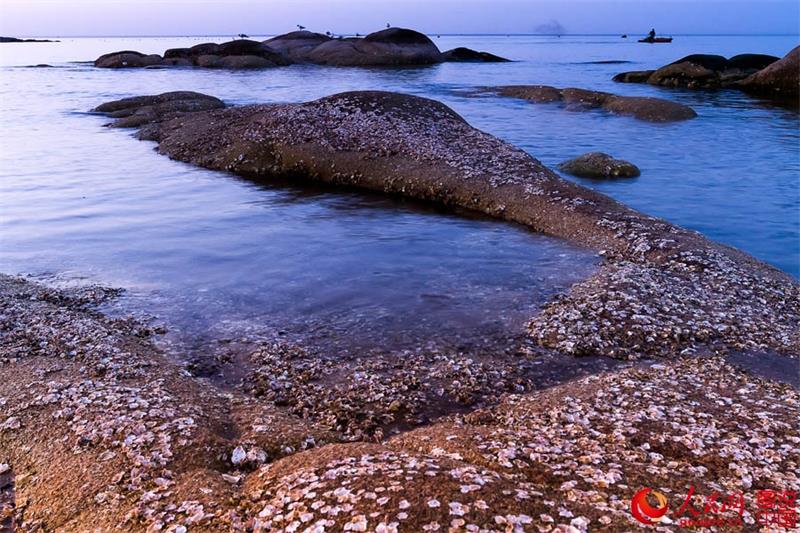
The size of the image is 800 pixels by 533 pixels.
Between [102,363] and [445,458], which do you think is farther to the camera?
[102,363]

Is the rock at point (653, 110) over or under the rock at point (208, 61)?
under

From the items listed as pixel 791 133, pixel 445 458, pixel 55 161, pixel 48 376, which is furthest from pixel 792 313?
pixel 791 133

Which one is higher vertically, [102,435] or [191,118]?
[191,118]

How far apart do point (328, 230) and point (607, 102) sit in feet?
107

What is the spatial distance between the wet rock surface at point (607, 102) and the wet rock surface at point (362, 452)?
3330 centimetres

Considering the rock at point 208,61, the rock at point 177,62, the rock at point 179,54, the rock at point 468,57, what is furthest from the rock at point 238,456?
the rock at point 468,57

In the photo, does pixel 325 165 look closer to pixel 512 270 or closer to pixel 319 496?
pixel 512 270

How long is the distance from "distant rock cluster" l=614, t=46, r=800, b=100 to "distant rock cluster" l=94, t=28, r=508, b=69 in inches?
1425

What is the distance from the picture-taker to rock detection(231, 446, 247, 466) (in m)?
6.88

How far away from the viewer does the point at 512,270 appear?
1405 centimetres

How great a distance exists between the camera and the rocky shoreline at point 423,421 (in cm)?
566

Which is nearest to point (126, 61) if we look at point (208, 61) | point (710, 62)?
point (208, 61)

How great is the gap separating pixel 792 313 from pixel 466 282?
5997 millimetres

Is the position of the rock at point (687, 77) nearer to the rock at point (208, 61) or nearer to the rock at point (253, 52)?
the rock at point (253, 52)
